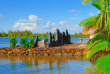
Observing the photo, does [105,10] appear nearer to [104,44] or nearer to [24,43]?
[104,44]

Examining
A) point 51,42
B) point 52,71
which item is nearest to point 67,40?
point 51,42

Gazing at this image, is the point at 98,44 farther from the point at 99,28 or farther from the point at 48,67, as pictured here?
the point at 48,67

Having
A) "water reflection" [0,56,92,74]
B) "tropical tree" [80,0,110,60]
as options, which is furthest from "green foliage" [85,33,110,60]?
"water reflection" [0,56,92,74]

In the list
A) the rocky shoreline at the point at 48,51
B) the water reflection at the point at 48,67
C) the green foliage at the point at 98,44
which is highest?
the green foliage at the point at 98,44

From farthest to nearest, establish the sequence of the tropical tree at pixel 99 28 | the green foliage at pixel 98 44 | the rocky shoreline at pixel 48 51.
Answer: the rocky shoreline at pixel 48 51
the green foliage at pixel 98 44
the tropical tree at pixel 99 28

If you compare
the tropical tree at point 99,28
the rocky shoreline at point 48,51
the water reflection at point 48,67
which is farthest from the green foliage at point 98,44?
the rocky shoreline at point 48,51

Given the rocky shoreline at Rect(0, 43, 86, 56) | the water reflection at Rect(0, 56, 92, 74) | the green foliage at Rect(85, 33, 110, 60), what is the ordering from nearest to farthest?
the green foliage at Rect(85, 33, 110, 60) < the water reflection at Rect(0, 56, 92, 74) < the rocky shoreline at Rect(0, 43, 86, 56)

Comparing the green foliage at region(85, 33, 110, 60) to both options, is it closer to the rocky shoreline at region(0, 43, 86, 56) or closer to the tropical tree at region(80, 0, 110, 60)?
the tropical tree at region(80, 0, 110, 60)

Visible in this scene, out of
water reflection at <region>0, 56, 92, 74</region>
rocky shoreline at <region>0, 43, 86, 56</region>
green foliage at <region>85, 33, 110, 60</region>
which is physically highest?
green foliage at <region>85, 33, 110, 60</region>

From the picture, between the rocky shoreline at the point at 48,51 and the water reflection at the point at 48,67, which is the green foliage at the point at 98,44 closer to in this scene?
the water reflection at the point at 48,67

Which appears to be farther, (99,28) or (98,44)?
(99,28)

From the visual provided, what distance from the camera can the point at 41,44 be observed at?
75.6 feet

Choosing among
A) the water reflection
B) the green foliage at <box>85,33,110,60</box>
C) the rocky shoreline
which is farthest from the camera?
the rocky shoreline

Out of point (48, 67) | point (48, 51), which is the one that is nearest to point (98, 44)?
point (48, 67)
